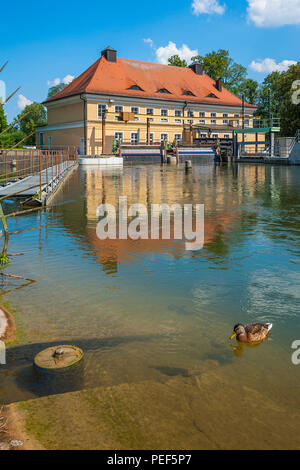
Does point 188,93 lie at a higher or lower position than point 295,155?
higher


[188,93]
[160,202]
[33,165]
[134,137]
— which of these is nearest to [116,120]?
[134,137]

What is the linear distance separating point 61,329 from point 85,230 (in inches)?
227

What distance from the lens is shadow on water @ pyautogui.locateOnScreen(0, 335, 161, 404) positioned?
3613 mm

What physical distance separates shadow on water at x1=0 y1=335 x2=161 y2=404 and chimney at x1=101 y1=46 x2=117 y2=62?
60.5 metres

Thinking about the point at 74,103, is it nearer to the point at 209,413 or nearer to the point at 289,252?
the point at 289,252

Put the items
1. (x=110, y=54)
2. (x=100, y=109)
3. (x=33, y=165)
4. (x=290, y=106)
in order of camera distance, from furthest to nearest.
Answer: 1. (x=290, y=106)
2. (x=110, y=54)
3. (x=100, y=109)
4. (x=33, y=165)

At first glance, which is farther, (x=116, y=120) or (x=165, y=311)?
(x=116, y=120)

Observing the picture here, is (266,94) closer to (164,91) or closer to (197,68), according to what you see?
(197,68)

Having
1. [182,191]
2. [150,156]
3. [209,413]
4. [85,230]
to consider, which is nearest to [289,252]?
[85,230]

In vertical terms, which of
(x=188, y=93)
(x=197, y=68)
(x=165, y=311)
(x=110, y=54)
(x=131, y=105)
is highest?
(x=197, y=68)

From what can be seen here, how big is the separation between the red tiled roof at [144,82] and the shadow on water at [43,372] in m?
50.5
